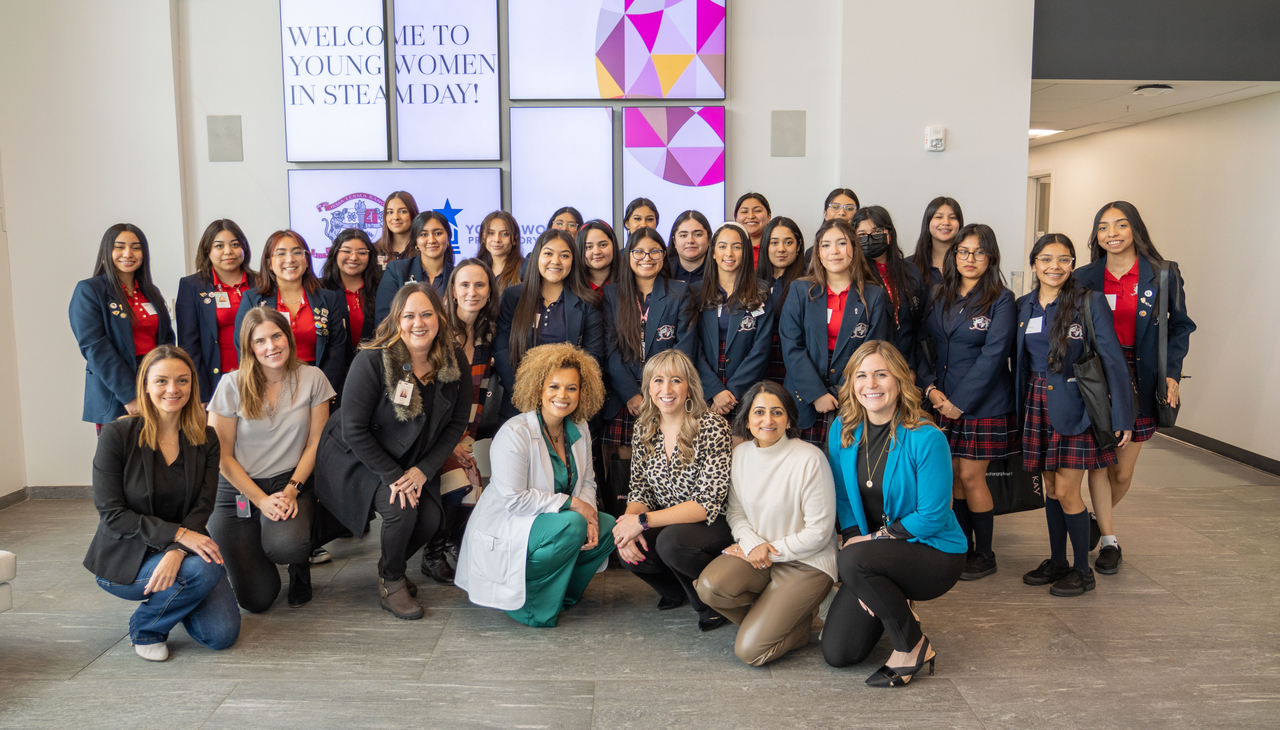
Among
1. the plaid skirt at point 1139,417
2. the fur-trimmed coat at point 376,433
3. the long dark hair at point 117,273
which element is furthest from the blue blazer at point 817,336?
the long dark hair at point 117,273

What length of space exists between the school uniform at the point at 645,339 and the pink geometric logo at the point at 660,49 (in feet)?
5.95

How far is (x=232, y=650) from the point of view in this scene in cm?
292

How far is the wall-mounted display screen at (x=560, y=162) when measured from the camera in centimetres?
502

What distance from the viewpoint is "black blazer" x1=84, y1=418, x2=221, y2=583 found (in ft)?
9.09

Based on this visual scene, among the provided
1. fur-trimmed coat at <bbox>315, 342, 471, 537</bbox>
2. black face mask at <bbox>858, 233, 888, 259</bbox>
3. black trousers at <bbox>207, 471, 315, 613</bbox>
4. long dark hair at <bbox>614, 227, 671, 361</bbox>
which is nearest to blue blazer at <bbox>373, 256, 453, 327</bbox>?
fur-trimmed coat at <bbox>315, 342, 471, 537</bbox>

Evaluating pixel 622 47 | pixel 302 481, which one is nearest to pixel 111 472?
pixel 302 481

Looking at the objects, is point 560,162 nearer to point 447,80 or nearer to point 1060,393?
point 447,80

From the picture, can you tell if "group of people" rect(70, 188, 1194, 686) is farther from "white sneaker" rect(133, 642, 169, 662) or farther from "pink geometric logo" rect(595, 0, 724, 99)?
"pink geometric logo" rect(595, 0, 724, 99)

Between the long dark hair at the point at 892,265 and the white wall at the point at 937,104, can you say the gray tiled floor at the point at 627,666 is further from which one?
the white wall at the point at 937,104

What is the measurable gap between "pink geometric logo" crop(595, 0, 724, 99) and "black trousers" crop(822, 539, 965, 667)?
3.21 metres

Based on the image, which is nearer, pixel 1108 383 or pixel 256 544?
pixel 256 544

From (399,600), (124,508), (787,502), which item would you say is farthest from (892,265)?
(124,508)

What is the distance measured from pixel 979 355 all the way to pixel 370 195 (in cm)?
356

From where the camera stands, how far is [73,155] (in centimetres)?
481
